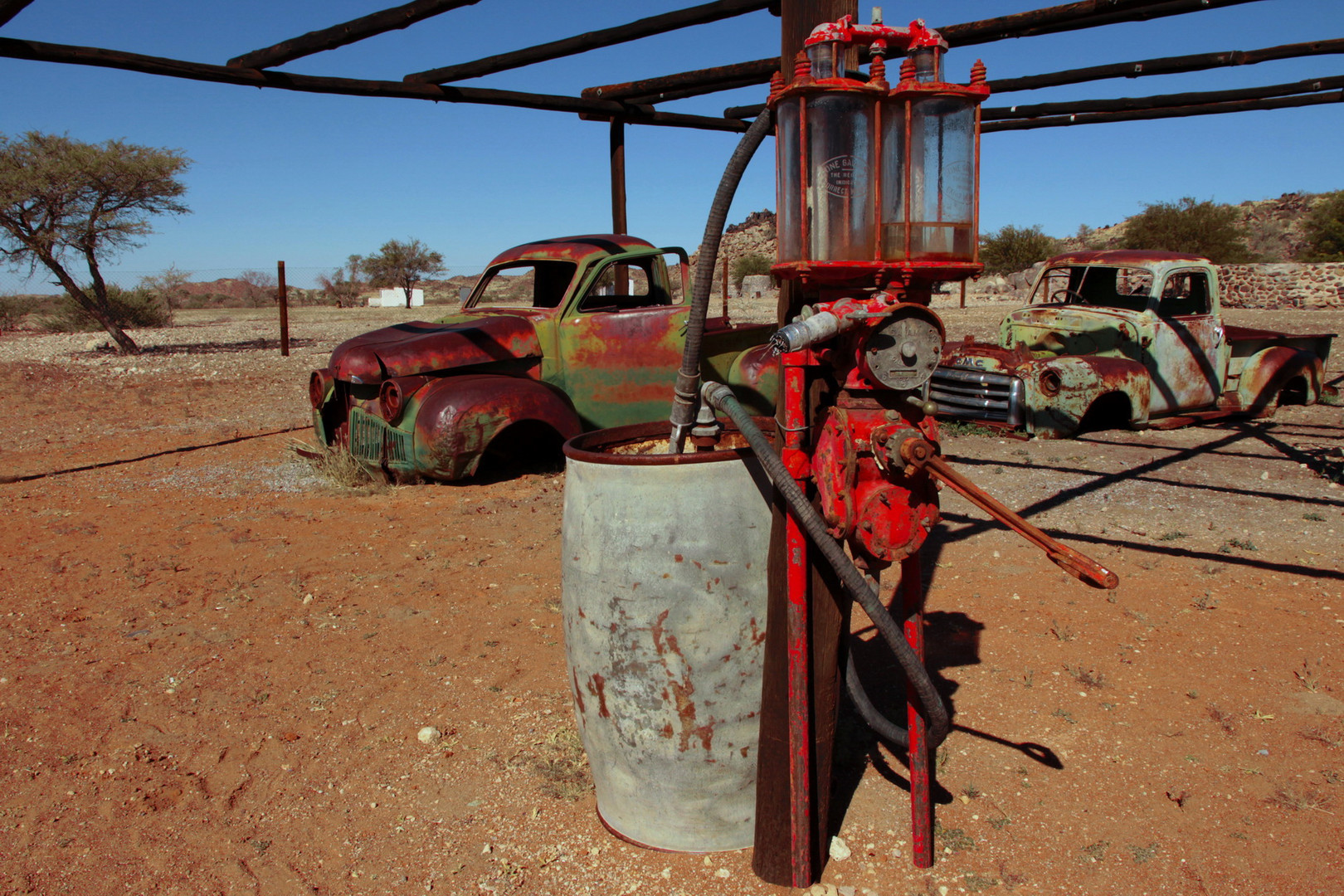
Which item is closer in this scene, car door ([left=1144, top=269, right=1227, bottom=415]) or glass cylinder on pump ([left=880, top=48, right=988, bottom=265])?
glass cylinder on pump ([left=880, top=48, right=988, bottom=265])

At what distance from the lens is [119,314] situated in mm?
22312

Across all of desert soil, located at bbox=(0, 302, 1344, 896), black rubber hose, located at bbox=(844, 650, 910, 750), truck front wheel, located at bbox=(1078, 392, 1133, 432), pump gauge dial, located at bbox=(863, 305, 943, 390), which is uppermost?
pump gauge dial, located at bbox=(863, 305, 943, 390)

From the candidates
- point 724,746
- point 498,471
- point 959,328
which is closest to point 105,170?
point 498,471

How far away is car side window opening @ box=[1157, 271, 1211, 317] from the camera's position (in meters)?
8.16

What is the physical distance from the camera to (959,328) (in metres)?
16.9

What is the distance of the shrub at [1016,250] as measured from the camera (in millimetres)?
33625

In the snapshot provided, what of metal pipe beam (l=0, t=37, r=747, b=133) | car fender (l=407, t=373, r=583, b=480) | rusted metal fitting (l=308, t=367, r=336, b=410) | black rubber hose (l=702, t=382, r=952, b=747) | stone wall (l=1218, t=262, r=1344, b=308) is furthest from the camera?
stone wall (l=1218, t=262, r=1344, b=308)

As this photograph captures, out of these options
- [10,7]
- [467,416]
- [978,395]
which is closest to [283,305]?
[467,416]

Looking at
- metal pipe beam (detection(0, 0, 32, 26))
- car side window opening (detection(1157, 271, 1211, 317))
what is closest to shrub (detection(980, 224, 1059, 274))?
car side window opening (detection(1157, 271, 1211, 317))

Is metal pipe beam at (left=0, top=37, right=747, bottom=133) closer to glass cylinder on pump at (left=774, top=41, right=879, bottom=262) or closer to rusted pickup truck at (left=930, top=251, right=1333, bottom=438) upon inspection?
rusted pickup truck at (left=930, top=251, right=1333, bottom=438)

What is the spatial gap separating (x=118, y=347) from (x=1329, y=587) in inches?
704

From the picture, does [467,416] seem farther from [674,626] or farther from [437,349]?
[674,626]

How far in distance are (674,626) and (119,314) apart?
2492 cm

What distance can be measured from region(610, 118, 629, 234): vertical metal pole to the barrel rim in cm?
582
